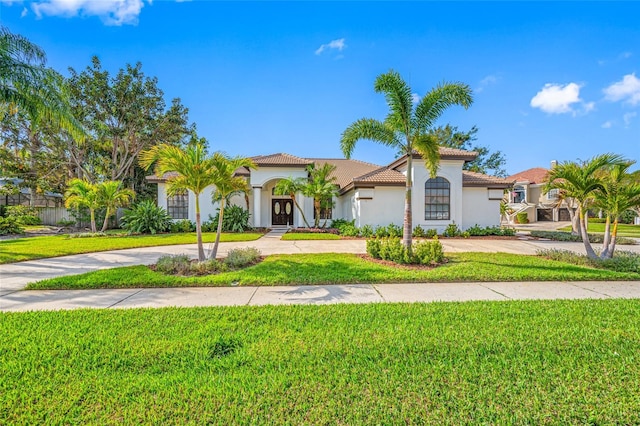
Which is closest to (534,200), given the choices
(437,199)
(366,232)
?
(437,199)

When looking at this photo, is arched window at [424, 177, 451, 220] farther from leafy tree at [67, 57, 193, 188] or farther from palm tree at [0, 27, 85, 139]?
leafy tree at [67, 57, 193, 188]

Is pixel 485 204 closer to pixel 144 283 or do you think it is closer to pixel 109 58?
pixel 144 283

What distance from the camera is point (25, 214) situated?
2184 cm

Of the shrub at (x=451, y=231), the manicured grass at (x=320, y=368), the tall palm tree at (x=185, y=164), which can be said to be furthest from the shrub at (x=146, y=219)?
the shrub at (x=451, y=231)

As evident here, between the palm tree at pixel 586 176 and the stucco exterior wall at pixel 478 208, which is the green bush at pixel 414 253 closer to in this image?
the palm tree at pixel 586 176

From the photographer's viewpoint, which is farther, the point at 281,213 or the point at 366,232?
the point at 281,213

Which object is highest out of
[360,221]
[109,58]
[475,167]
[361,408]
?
[109,58]

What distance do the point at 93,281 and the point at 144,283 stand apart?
111 cm

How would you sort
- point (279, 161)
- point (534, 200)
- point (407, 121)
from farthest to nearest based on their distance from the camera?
point (534, 200)
point (279, 161)
point (407, 121)

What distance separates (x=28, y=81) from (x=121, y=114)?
13.1 metres

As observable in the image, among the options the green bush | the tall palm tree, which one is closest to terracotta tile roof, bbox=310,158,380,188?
the green bush

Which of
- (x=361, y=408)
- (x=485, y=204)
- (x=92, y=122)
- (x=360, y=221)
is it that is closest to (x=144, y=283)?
(x=361, y=408)

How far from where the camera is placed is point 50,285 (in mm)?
6090

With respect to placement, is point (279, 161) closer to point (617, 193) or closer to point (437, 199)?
point (437, 199)
